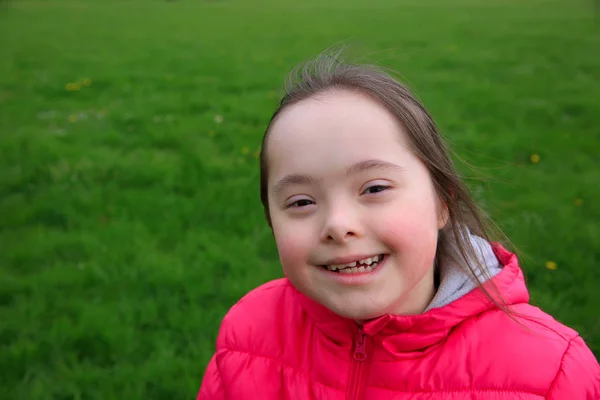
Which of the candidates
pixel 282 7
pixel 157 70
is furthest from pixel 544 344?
pixel 282 7

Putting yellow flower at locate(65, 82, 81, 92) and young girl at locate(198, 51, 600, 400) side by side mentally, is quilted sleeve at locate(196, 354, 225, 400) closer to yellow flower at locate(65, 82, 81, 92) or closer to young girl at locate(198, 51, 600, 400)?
young girl at locate(198, 51, 600, 400)

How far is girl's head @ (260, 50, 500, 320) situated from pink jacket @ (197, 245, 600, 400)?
0.39 ft

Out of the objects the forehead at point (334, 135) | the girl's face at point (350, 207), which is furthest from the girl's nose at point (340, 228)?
the forehead at point (334, 135)

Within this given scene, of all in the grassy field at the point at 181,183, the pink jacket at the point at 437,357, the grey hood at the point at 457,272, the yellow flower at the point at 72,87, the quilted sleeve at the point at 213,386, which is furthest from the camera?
the yellow flower at the point at 72,87

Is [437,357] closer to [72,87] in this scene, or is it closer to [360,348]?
[360,348]

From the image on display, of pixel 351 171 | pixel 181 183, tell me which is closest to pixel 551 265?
pixel 351 171

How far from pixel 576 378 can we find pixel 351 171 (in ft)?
2.23

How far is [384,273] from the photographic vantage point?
136cm

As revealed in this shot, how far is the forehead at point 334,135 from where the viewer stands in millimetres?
1343

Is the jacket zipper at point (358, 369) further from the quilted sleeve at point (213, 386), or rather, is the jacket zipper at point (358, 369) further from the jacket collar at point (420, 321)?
the quilted sleeve at point (213, 386)

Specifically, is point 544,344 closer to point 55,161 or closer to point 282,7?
point 55,161

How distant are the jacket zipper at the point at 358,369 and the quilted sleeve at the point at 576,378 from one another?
42cm

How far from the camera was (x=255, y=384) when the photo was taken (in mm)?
1646

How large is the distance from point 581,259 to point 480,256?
1746 mm
